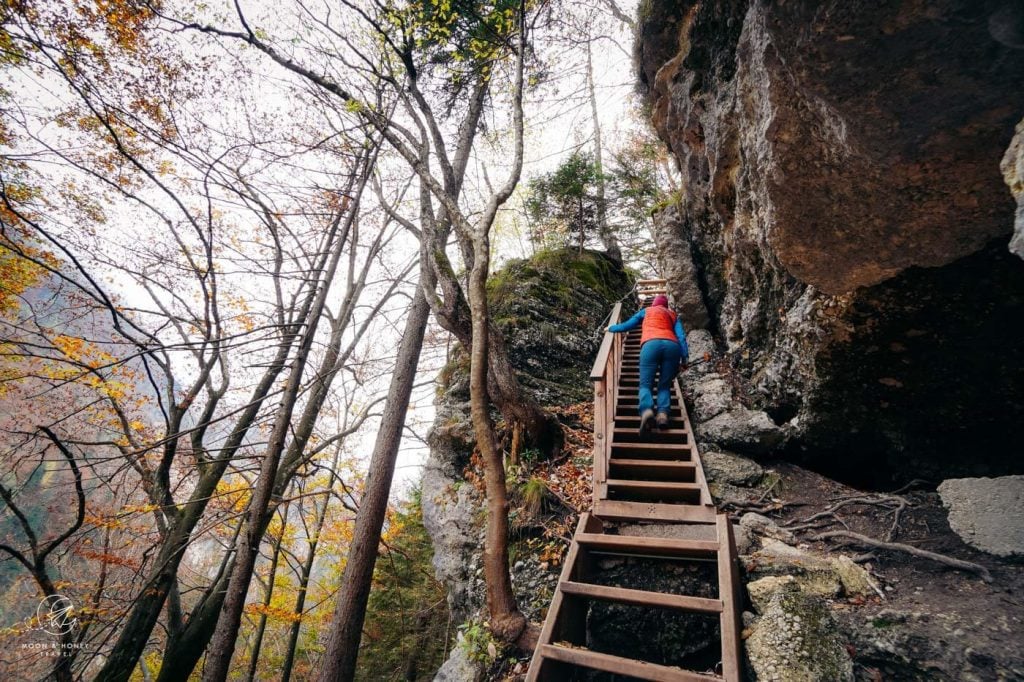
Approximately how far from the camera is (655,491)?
3980mm

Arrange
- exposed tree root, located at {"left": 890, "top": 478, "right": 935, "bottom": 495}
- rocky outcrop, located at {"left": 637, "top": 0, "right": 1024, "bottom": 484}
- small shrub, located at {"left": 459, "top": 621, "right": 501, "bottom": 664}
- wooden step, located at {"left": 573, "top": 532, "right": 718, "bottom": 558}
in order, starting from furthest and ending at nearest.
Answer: exposed tree root, located at {"left": 890, "top": 478, "right": 935, "bottom": 495} → small shrub, located at {"left": 459, "top": 621, "right": 501, "bottom": 664} → wooden step, located at {"left": 573, "top": 532, "right": 718, "bottom": 558} → rocky outcrop, located at {"left": 637, "top": 0, "right": 1024, "bottom": 484}

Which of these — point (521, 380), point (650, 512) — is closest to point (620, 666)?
point (650, 512)


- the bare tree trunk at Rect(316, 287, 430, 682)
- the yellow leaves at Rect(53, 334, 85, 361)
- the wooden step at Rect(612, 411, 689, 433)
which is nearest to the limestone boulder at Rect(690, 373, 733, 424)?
the wooden step at Rect(612, 411, 689, 433)

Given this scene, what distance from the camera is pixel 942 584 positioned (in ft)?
8.86

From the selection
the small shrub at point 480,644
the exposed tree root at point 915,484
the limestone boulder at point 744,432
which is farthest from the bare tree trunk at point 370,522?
the exposed tree root at point 915,484

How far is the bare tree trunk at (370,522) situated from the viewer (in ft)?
15.6

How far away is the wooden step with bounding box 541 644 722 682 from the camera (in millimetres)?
2039

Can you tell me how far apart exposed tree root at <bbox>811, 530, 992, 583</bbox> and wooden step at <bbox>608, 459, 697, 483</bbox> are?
1178 mm

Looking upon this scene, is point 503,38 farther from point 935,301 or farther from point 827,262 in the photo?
point 935,301

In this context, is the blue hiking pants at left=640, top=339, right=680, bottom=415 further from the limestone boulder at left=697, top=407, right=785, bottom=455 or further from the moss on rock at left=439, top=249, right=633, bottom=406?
the moss on rock at left=439, top=249, right=633, bottom=406

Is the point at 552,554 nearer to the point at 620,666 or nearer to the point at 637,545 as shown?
the point at 637,545

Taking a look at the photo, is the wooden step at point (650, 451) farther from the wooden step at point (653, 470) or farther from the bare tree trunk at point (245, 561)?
the bare tree trunk at point (245, 561)

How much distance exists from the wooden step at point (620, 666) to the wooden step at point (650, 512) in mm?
1516

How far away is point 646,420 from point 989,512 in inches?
109
